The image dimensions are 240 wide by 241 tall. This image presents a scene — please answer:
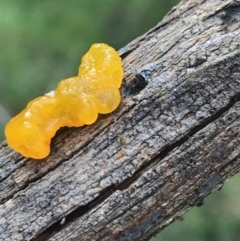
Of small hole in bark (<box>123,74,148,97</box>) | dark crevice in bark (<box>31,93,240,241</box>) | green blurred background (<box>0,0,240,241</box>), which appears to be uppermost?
green blurred background (<box>0,0,240,241</box>)

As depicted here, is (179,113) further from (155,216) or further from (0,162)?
(0,162)

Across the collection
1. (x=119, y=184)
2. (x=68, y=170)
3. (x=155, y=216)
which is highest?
(x=68, y=170)

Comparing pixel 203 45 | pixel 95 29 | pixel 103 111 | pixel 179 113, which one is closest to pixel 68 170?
pixel 103 111

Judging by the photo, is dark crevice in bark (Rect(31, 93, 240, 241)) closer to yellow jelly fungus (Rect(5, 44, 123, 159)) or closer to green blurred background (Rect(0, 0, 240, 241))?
yellow jelly fungus (Rect(5, 44, 123, 159))

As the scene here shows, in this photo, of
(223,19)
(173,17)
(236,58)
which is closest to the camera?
(236,58)

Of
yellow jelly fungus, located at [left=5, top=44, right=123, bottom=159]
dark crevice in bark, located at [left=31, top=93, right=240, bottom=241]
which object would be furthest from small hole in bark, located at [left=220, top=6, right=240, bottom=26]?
yellow jelly fungus, located at [left=5, top=44, right=123, bottom=159]
